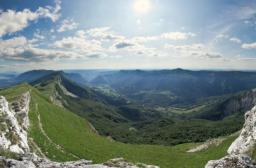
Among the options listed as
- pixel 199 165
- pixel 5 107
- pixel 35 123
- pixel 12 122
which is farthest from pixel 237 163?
pixel 35 123

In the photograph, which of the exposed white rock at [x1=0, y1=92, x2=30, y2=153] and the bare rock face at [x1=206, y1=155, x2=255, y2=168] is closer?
the bare rock face at [x1=206, y1=155, x2=255, y2=168]

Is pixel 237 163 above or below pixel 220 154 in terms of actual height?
above

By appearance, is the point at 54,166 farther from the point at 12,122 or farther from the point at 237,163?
the point at 12,122

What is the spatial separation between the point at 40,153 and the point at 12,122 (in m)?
9.26

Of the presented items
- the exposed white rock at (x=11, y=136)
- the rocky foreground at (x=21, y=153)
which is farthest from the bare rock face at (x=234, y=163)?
the exposed white rock at (x=11, y=136)

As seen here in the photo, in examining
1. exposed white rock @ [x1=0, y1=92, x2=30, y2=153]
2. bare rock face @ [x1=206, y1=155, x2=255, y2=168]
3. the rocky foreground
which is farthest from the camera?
exposed white rock @ [x1=0, y1=92, x2=30, y2=153]

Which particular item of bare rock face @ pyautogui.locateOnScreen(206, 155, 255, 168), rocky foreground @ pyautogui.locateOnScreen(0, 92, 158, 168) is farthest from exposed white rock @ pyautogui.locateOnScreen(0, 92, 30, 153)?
bare rock face @ pyautogui.locateOnScreen(206, 155, 255, 168)

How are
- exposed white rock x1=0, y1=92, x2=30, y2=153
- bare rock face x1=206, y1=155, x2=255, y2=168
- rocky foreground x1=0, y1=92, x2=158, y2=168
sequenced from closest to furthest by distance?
rocky foreground x1=0, y1=92, x2=158, y2=168, bare rock face x1=206, y1=155, x2=255, y2=168, exposed white rock x1=0, y1=92, x2=30, y2=153

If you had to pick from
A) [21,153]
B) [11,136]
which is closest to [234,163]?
[21,153]

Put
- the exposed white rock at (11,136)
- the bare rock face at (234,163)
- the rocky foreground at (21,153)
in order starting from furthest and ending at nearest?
the exposed white rock at (11,136)
the bare rock face at (234,163)
the rocky foreground at (21,153)

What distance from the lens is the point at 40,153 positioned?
6344cm

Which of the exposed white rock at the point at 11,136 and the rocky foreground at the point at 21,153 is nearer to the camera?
the rocky foreground at the point at 21,153

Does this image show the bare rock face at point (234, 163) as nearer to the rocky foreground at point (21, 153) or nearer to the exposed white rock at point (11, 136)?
the rocky foreground at point (21, 153)

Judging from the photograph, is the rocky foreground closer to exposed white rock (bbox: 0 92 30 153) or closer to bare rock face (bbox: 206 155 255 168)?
exposed white rock (bbox: 0 92 30 153)
